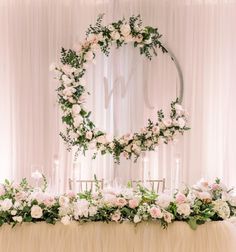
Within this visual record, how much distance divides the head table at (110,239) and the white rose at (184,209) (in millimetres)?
86

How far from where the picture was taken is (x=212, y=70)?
13.4 ft

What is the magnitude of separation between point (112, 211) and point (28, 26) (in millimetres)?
2384

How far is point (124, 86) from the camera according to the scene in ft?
13.5

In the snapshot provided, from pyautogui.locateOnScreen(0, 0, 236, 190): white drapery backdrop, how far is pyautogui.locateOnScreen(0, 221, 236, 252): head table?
60.3 inches

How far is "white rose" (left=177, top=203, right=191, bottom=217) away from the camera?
8.33ft

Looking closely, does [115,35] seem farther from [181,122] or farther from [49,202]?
[49,202]

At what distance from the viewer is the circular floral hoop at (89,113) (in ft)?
12.2

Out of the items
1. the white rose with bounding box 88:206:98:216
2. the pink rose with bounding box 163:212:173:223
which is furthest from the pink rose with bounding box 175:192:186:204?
the white rose with bounding box 88:206:98:216

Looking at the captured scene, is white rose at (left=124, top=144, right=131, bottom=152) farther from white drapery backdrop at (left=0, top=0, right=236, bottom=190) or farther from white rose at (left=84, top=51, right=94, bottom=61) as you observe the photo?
white rose at (left=84, top=51, right=94, bottom=61)

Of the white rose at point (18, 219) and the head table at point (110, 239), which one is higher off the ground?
the white rose at point (18, 219)

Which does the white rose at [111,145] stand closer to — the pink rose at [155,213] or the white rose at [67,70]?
the white rose at [67,70]

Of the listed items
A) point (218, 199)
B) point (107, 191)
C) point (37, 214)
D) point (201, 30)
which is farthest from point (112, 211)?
point (201, 30)

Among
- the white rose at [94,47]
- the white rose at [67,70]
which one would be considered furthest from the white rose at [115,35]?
the white rose at [67,70]

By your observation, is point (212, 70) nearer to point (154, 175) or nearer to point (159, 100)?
point (159, 100)
